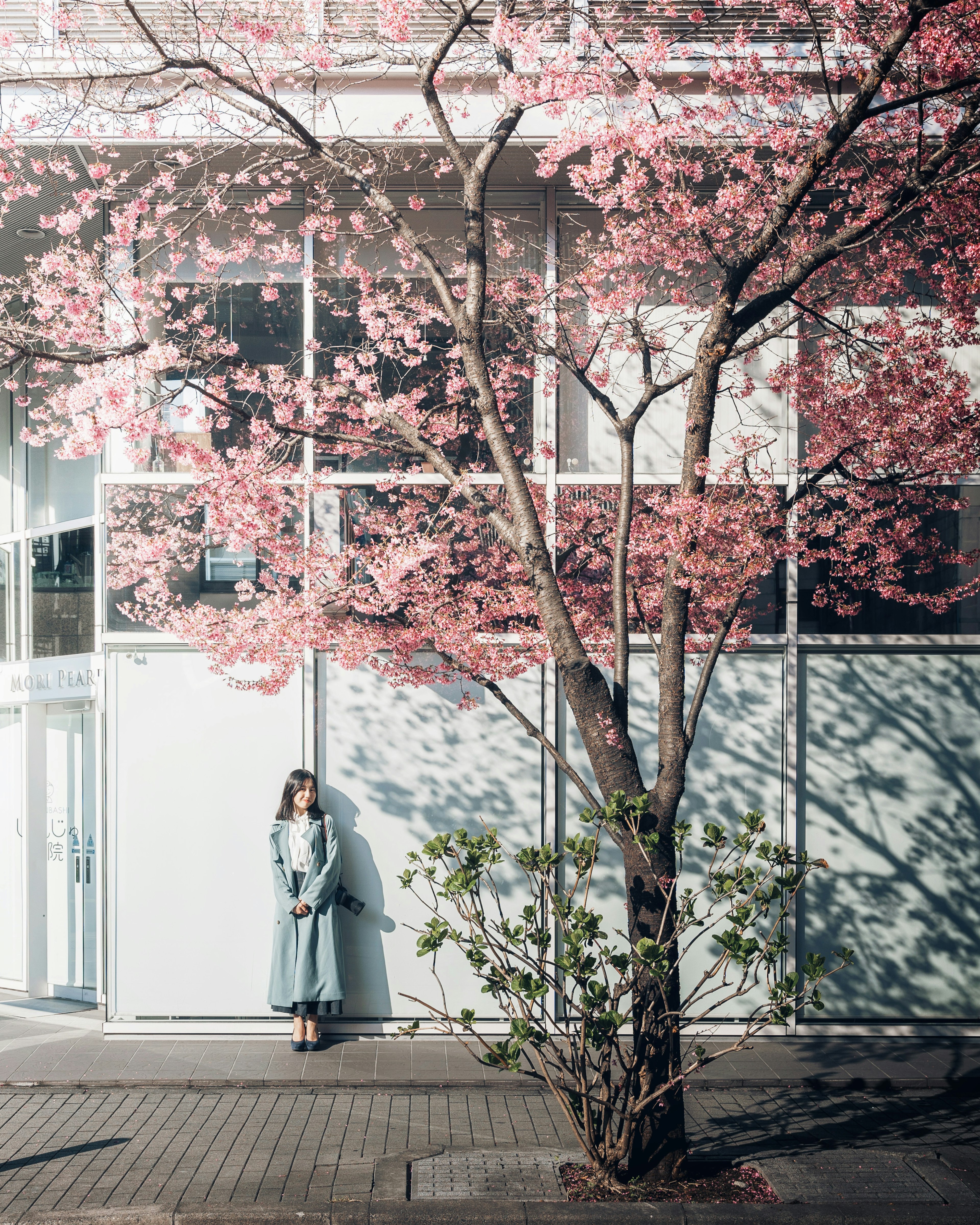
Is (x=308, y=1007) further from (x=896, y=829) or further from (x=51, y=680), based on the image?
(x=896, y=829)

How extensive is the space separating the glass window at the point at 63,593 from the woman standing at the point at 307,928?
264 centimetres

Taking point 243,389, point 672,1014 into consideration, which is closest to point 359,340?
point 243,389

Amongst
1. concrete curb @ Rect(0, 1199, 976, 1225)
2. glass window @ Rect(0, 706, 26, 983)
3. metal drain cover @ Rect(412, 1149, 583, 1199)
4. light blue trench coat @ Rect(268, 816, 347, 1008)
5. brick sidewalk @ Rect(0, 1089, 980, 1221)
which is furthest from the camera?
glass window @ Rect(0, 706, 26, 983)

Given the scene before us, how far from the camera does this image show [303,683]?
7.64 metres

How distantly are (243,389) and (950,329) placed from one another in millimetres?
4935

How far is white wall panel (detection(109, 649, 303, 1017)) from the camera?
7516 millimetres

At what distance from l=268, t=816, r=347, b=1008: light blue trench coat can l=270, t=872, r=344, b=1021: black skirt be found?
22 millimetres

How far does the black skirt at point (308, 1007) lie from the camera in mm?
7215

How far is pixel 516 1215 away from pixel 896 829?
168 inches

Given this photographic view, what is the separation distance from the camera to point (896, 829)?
7.64 m

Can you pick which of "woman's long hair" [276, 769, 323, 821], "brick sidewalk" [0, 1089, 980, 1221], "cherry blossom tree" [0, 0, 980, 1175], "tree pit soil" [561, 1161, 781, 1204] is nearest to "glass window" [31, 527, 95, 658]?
"cherry blossom tree" [0, 0, 980, 1175]

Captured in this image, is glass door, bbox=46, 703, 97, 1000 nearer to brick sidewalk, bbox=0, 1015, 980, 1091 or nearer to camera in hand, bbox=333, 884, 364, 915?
brick sidewalk, bbox=0, 1015, 980, 1091

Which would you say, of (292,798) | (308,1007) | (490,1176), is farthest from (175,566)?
(490,1176)

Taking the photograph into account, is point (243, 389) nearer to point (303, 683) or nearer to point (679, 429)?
point (303, 683)
